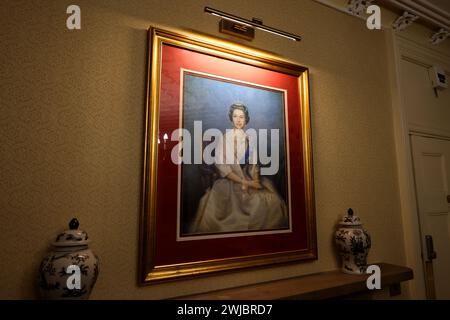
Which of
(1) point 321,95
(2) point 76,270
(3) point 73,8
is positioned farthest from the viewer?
(1) point 321,95

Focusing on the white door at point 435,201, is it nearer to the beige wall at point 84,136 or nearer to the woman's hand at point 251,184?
the beige wall at point 84,136

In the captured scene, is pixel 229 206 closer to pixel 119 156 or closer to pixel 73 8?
pixel 119 156

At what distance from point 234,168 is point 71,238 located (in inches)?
28.6

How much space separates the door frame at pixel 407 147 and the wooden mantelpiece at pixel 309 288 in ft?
1.14

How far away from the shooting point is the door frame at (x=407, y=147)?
1705 millimetres

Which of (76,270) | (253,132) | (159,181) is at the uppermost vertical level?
(253,132)

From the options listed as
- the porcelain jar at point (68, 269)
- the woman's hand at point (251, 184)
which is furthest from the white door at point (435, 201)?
the porcelain jar at point (68, 269)

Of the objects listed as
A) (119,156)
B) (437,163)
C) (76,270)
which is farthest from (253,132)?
(437,163)

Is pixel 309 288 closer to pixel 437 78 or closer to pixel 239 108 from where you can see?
pixel 239 108

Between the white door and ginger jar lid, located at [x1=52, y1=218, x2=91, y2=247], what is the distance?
2.09 meters

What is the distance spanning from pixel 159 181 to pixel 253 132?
547 mm

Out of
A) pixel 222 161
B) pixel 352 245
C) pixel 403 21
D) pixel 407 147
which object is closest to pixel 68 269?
pixel 222 161

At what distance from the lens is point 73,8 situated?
3.48 feet

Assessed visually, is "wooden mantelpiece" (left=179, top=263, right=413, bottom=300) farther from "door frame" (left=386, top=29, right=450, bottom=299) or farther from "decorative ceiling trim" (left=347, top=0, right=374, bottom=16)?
"decorative ceiling trim" (left=347, top=0, right=374, bottom=16)
